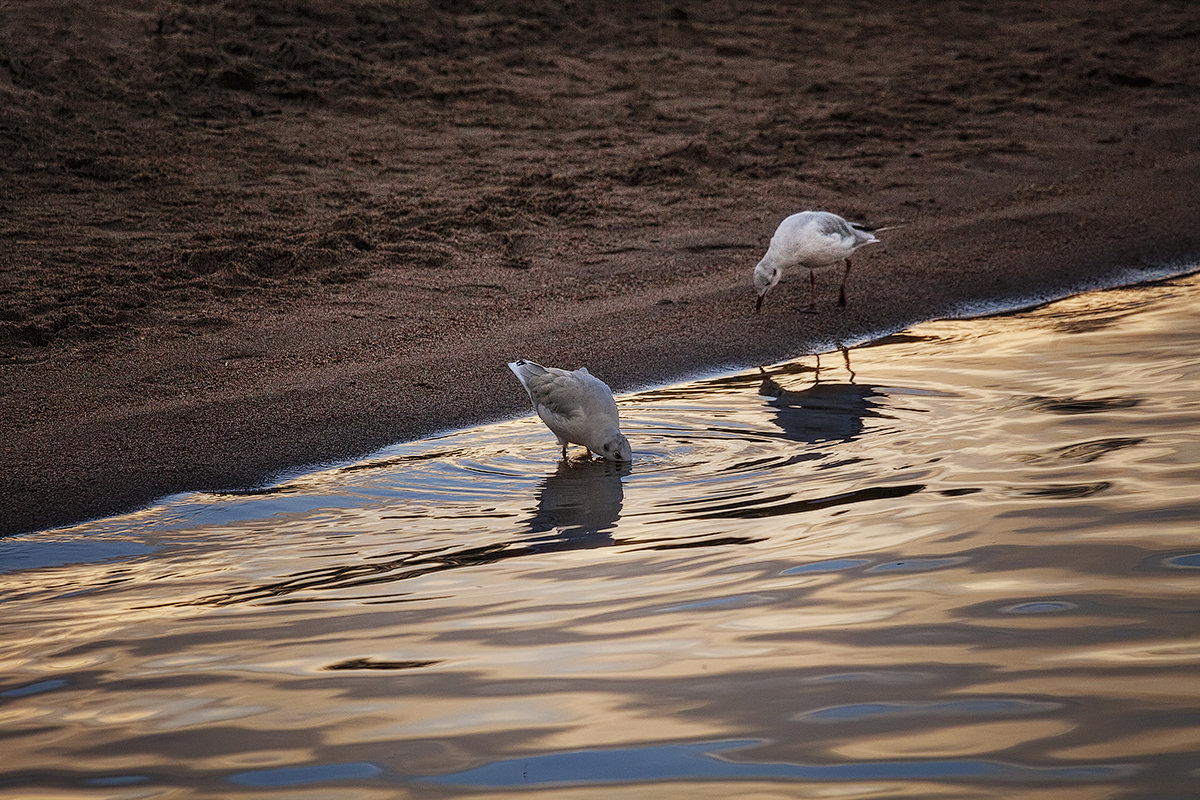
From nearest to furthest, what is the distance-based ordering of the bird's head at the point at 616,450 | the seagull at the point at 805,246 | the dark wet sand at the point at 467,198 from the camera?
the bird's head at the point at 616,450
the dark wet sand at the point at 467,198
the seagull at the point at 805,246

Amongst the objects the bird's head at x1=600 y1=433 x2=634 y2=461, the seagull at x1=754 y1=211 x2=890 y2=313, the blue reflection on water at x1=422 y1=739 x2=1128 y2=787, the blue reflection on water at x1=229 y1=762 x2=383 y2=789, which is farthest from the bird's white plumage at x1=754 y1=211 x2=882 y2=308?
the blue reflection on water at x1=229 y1=762 x2=383 y2=789

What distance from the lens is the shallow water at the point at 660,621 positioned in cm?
290

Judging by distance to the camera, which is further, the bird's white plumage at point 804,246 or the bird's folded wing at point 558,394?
the bird's white plumage at point 804,246

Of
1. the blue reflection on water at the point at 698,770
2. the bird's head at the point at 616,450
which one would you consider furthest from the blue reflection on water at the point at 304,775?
the bird's head at the point at 616,450

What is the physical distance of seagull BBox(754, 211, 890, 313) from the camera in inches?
307

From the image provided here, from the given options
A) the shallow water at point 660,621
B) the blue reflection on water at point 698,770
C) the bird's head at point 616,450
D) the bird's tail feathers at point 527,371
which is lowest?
the blue reflection on water at point 698,770

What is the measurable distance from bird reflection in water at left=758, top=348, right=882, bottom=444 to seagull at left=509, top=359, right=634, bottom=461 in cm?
82

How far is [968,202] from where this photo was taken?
10086 millimetres

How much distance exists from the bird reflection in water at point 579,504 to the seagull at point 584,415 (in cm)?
9

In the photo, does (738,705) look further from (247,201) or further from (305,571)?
(247,201)

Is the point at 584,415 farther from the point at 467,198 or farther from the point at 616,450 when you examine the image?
the point at 467,198

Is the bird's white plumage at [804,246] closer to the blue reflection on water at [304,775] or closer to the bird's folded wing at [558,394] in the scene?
the bird's folded wing at [558,394]

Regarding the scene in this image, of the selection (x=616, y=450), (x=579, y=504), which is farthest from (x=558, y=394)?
(x=579, y=504)

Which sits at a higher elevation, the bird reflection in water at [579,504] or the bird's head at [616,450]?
the bird's head at [616,450]
